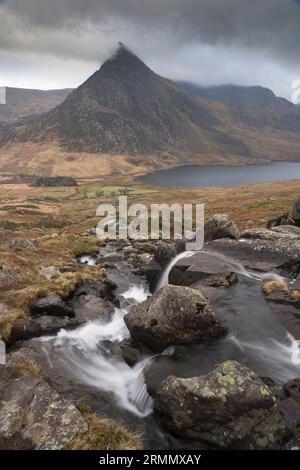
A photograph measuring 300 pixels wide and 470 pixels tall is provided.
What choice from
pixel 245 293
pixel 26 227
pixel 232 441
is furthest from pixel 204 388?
pixel 26 227

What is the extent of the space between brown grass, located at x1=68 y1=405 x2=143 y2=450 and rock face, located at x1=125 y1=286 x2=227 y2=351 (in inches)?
224

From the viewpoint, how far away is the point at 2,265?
2820 cm

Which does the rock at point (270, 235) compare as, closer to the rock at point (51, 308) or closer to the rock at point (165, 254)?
the rock at point (165, 254)

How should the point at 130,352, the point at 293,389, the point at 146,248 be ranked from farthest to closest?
the point at 146,248 < the point at 130,352 < the point at 293,389

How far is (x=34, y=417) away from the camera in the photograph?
11.4 meters

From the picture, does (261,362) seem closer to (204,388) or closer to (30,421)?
(204,388)

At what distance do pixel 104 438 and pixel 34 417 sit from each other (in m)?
2.32

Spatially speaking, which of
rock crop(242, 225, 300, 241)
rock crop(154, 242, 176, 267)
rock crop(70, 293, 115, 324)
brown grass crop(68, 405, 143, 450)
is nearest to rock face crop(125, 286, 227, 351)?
rock crop(70, 293, 115, 324)

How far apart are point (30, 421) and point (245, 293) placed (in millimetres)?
14500

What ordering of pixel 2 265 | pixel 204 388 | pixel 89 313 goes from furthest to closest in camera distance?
pixel 2 265, pixel 89 313, pixel 204 388

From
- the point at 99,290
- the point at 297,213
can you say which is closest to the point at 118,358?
the point at 99,290

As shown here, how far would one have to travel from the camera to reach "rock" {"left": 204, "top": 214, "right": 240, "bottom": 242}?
31469mm

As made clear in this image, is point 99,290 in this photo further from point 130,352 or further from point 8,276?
point 130,352

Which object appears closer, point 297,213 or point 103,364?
point 103,364
